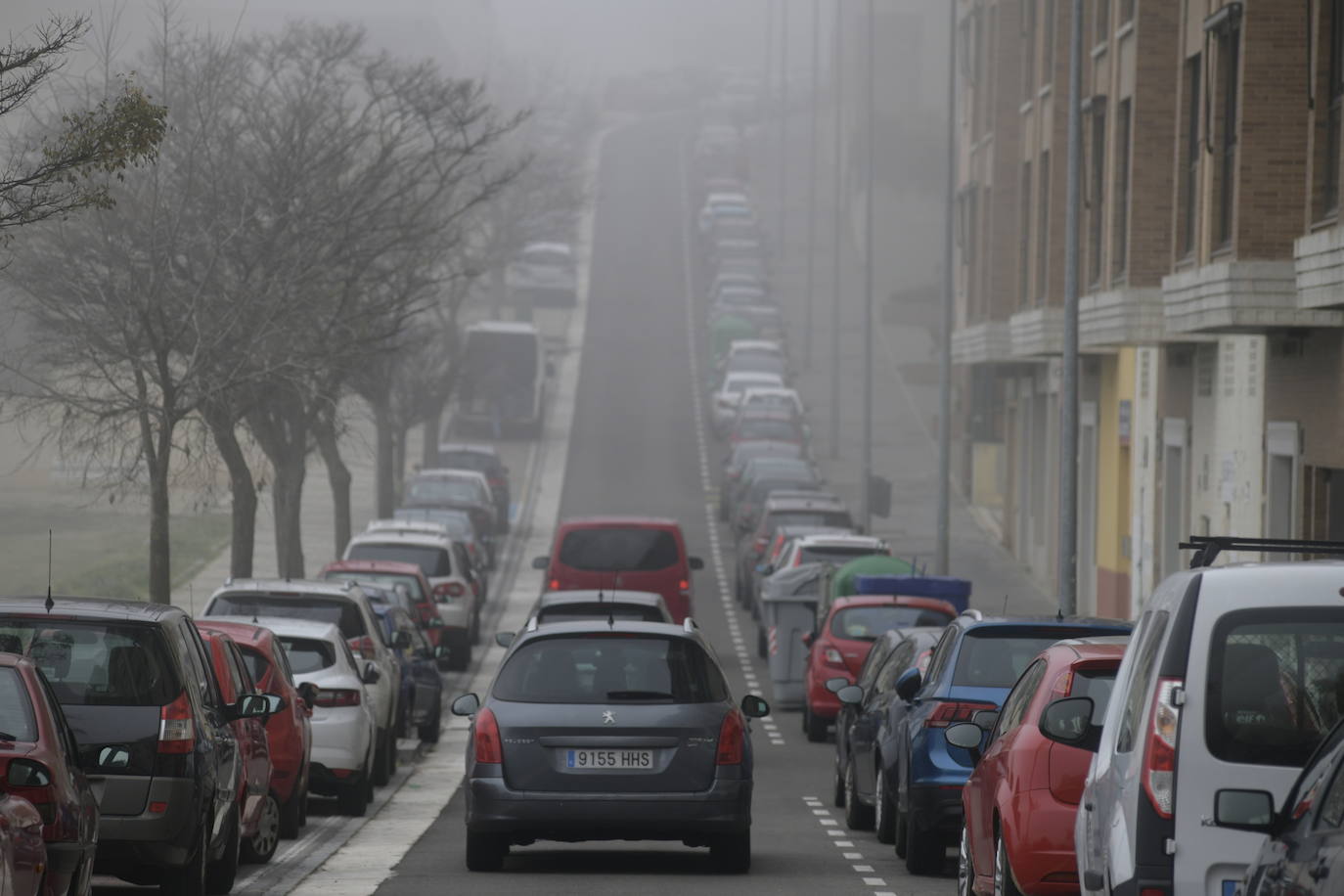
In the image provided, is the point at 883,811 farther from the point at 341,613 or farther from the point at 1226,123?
the point at 1226,123

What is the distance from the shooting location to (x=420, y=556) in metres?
33.2

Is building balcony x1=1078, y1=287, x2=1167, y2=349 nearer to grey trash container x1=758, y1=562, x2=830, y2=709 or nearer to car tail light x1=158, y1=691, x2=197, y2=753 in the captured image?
grey trash container x1=758, y1=562, x2=830, y2=709

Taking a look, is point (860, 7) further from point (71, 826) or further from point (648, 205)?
point (71, 826)

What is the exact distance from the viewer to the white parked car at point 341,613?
20219mm

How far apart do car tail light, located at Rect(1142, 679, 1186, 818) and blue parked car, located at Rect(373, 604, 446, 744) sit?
1593 centimetres

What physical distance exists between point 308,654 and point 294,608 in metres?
2.34

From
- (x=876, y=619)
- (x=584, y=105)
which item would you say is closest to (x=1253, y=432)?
(x=876, y=619)

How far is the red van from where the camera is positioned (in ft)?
99.7

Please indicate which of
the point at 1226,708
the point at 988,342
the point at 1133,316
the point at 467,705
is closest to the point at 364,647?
the point at 467,705

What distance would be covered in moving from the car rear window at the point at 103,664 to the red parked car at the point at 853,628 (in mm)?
13269

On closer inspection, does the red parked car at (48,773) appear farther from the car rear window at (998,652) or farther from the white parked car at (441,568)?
the white parked car at (441,568)

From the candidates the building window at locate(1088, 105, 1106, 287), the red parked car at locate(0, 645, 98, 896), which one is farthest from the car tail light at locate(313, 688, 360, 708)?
the building window at locate(1088, 105, 1106, 287)

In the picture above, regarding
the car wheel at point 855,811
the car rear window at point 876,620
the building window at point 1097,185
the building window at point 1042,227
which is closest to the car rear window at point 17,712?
the car wheel at point 855,811

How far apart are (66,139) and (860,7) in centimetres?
10729
